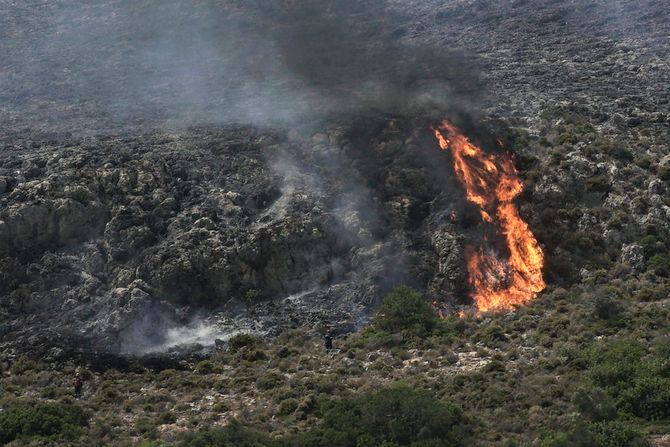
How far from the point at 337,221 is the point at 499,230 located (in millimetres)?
9607

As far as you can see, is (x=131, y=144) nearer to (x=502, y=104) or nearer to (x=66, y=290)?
(x=66, y=290)

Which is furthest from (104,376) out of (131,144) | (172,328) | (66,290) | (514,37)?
(514,37)

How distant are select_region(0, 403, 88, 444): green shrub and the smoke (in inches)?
1178

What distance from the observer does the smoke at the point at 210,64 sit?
197 ft

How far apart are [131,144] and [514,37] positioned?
34.0m

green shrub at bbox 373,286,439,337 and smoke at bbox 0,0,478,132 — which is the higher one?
smoke at bbox 0,0,478,132

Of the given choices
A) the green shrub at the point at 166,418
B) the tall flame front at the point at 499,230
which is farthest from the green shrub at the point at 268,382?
the tall flame front at the point at 499,230

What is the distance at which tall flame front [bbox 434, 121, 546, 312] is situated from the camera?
4191 cm

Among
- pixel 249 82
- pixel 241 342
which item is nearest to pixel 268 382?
pixel 241 342

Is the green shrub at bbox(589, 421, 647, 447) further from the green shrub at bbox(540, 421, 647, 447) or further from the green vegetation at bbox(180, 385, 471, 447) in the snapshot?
the green vegetation at bbox(180, 385, 471, 447)

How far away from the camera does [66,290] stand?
43.3m

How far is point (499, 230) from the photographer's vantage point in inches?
1773

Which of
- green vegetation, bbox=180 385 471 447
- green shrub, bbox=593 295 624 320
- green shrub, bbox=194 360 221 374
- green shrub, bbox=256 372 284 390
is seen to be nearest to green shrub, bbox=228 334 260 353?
green shrub, bbox=194 360 221 374

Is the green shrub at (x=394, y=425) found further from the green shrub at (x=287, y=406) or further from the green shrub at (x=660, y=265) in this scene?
the green shrub at (x=660, y=265)
